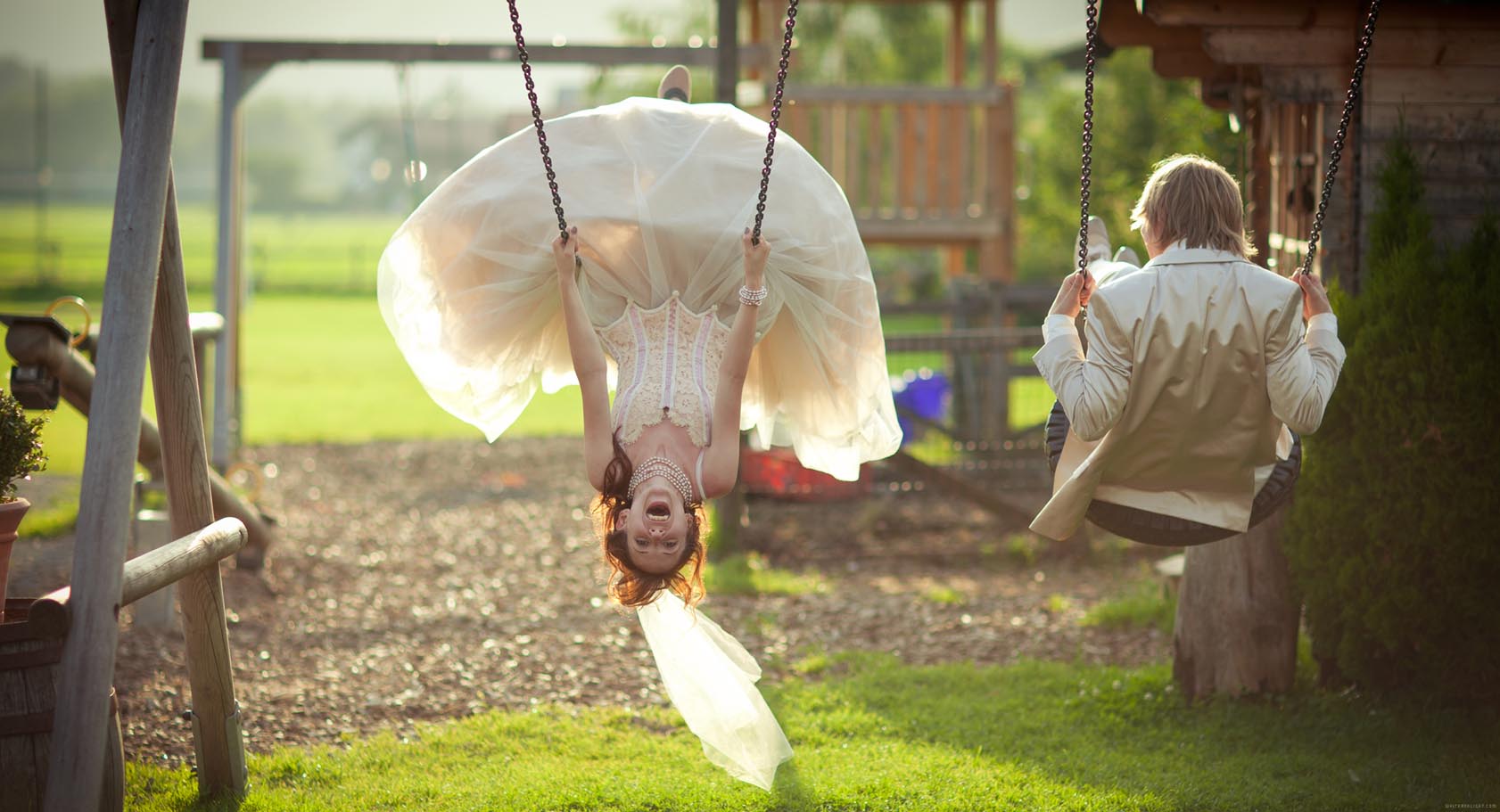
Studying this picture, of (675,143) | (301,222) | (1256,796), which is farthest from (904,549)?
(301,222)

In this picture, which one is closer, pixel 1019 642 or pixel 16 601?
pixel 16 601

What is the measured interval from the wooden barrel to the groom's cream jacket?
2893 mm

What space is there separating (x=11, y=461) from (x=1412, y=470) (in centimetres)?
477

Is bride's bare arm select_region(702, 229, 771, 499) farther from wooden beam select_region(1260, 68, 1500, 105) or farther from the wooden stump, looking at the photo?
wooden beam select_region(1260, 68, 1500, 105)

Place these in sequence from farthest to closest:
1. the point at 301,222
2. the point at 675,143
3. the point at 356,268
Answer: the point at 301,222 → the point at 356,268 → the point at 675,143

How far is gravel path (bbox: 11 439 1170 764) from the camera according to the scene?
18.6 feet

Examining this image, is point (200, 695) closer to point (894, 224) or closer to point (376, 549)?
point (376, 549)

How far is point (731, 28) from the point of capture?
7.62 meters

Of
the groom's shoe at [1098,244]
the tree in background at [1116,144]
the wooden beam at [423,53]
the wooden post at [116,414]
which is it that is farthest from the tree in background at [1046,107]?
the wooden post at [116,414]

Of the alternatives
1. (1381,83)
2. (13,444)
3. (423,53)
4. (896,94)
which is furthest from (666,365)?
(896,94)

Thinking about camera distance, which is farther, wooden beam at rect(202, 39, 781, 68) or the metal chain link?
wooden beam at rect(202, 39, 781, 68)

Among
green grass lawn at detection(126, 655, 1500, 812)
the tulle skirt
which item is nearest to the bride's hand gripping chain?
the tulle skirt

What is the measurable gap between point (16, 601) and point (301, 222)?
89839 mm

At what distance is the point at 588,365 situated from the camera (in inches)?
158
